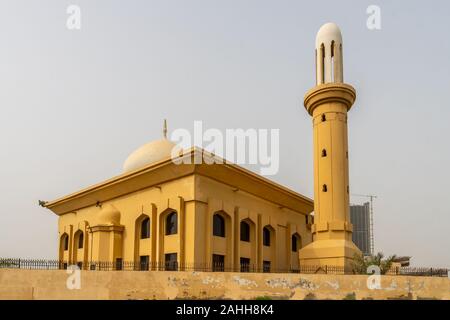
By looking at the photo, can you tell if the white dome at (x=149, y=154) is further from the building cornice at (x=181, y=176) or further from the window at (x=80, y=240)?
the window at (x=80, y=240)

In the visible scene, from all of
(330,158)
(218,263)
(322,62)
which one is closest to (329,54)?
(322,62)

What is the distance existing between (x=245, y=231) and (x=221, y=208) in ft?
10.3

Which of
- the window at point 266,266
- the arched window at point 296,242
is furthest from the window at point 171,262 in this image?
the arched window at point 296,242

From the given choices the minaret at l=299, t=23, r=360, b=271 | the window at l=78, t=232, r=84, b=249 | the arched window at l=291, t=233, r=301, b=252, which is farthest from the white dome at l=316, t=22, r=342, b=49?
the window at l=78, t=232, r=84, b=249

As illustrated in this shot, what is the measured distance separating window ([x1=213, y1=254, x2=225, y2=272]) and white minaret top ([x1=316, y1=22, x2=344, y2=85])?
1034 cm

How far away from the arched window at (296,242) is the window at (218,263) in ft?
25.3

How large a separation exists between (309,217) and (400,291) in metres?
12.6

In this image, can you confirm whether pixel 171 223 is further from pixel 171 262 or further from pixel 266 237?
pixel 266 237

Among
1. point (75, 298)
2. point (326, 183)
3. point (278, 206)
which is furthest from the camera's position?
point (278, 206)

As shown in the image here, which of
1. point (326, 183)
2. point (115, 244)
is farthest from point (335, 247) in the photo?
point (115, 244)

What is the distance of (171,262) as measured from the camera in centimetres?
2141

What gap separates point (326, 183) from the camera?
913 inches

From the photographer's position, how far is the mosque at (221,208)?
843 inches
